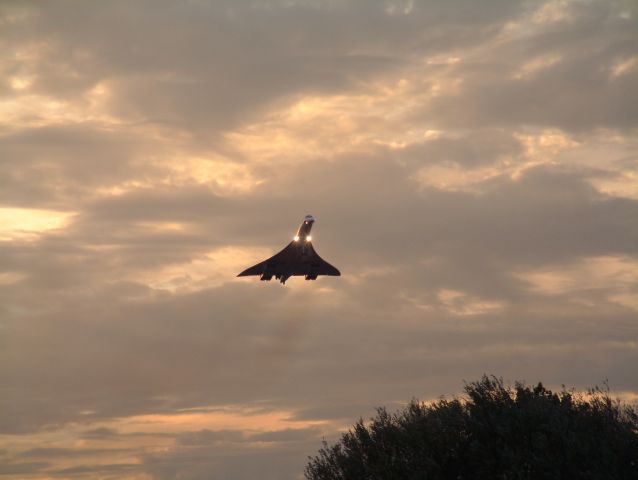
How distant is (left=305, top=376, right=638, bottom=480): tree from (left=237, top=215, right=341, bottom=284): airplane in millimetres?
23250

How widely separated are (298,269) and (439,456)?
33.4 metres

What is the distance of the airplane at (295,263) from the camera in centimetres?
8619

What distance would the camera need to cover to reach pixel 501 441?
5606cm

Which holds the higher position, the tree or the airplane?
the airplane

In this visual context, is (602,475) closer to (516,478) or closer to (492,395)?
(516,478)

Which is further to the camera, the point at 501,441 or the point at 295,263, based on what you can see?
the point at 295,263

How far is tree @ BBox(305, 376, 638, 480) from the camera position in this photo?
51969mm

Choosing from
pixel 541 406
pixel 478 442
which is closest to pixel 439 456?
pixel 478 442

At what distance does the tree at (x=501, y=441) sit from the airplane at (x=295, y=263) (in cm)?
2325

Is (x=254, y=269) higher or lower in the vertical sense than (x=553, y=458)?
higher

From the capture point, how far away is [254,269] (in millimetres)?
90438

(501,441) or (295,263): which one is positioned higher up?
(295,263)

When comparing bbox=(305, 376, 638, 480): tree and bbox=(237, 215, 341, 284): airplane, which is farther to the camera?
bbox=(237, 215, 341, 284): airplane

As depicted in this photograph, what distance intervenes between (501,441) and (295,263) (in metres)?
36.1
